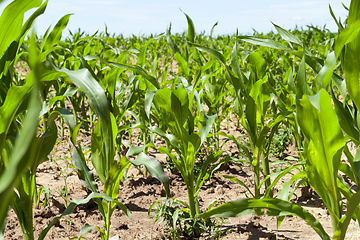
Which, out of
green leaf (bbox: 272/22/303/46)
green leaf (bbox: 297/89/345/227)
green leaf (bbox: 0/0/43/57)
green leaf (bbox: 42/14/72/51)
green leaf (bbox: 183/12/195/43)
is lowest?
green leaf (bbox: 297/89/345/227)

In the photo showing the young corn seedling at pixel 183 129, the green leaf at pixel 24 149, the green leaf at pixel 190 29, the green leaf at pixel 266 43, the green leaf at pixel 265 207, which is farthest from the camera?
the green leaf at pixel 190 29

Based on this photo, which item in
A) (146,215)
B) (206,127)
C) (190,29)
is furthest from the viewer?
(190,29)

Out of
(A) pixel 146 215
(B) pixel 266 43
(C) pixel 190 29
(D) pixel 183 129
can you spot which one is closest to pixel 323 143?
(B) pixel 266 43

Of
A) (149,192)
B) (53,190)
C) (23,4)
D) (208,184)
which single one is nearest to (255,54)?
(208,184)

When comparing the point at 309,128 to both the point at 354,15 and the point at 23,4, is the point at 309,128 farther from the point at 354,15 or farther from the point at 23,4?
the point at 23,4

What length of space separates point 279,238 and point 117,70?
3.95 feet

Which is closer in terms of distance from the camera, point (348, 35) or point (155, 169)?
point (348, 35)

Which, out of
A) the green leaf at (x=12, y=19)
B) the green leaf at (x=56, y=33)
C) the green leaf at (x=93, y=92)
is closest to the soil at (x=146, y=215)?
the green leaf at (x=56, y=33)

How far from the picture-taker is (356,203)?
983mm

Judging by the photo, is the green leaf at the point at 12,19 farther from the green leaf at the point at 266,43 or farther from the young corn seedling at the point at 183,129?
the green leaf at the point at 266,43

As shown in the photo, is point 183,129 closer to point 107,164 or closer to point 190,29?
point 107,164

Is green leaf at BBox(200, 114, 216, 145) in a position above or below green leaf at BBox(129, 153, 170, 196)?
above

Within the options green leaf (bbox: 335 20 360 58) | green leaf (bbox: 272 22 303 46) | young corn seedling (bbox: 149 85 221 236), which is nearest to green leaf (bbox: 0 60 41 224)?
green leaf (bbox: 335 20 360 58)

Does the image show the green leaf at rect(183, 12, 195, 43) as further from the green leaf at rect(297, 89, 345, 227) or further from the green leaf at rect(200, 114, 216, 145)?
the green leaf at rect(297, 89, 345, 227)
